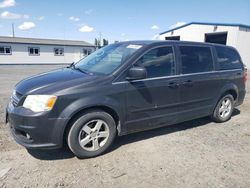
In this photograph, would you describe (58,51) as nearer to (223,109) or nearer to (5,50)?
(5,50)

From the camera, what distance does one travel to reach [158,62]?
159 inches

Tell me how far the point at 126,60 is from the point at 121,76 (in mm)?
317

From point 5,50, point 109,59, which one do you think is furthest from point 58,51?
point 109,59

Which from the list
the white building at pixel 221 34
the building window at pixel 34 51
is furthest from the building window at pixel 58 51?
the white building at pixel 221 34

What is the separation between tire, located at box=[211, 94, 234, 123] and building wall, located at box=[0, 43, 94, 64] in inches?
1150

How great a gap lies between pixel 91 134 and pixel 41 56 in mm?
29895

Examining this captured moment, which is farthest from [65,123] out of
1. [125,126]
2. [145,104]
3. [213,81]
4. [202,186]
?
Answer: [213,81]

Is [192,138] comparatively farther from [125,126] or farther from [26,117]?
[26,117]

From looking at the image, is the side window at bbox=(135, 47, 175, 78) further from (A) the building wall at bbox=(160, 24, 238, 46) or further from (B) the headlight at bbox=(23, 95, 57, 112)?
(A) the building wall at bbox=(160, 24, 238, 46)

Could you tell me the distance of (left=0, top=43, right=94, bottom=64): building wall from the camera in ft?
93.3

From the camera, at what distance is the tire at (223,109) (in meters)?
5.23

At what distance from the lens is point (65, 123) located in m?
3.20

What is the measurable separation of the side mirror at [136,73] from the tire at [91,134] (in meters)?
0.74

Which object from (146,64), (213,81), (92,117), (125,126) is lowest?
(125,126)
